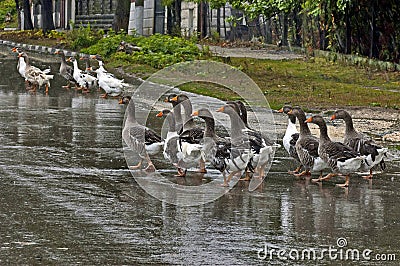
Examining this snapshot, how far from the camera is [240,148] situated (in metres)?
10.1

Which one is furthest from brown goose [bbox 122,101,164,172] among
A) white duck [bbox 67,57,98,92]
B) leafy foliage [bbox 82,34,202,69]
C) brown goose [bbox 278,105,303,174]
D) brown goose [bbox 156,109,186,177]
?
leafy foliage [bbox 82,34,202,69]

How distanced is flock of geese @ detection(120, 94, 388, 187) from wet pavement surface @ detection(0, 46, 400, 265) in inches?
9.4

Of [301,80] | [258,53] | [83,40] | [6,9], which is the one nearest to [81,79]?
[301,80]

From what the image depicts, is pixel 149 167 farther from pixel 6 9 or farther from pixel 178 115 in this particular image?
pixel 6 9

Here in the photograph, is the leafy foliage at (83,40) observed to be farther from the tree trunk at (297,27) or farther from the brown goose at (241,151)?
the brown goose at (241,151)

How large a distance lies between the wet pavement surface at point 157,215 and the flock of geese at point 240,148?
9.4 inches

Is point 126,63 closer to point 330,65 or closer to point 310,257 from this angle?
point 330,65

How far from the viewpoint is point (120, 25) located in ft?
134

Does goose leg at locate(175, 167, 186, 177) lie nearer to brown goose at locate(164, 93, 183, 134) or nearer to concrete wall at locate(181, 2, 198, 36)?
brown goose at locate(164, 93, 183, 134)

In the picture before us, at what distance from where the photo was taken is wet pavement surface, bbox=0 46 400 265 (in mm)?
7117

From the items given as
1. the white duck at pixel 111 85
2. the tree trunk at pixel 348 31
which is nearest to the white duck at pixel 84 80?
the white duck at pixel 111 85

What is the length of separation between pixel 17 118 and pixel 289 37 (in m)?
23.3

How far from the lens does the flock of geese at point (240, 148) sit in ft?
33.6

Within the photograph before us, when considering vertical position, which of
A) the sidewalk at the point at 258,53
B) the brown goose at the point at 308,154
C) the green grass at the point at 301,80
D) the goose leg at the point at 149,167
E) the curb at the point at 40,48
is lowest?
the curb at the point at 40,48
